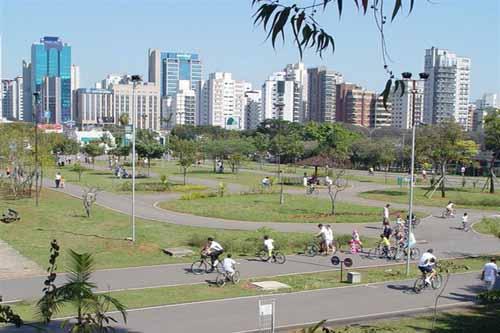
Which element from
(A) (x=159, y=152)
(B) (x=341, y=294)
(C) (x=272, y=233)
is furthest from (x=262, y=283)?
(A) (x=159, y=152)

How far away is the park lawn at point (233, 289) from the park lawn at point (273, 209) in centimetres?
1190

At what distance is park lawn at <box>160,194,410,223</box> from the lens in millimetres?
34469

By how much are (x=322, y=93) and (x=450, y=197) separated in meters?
129

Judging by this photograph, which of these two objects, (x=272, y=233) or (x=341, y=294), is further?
(x=272, y=233)

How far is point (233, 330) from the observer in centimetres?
1458

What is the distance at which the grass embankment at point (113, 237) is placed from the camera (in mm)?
23297

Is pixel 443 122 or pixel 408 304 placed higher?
pixel 443 122

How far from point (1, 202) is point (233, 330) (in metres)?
28.8

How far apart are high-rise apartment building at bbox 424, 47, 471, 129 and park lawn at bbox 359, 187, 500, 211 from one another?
97.8 meters

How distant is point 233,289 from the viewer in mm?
18703

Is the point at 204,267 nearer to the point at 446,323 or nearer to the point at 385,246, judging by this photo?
the point at 385,246

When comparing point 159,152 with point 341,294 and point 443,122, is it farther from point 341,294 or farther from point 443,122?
point 341,294

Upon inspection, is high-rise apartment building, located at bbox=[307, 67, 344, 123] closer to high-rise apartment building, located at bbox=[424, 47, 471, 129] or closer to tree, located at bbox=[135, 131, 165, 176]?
high-rise apartment building, located at bbox=[424, 47, 471, 129]

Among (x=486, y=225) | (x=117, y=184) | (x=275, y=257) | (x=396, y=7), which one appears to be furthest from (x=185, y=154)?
(x=396, y=7)
